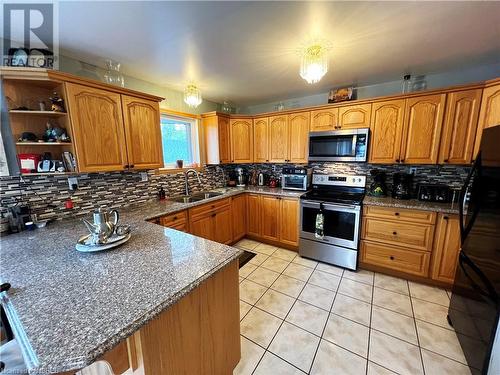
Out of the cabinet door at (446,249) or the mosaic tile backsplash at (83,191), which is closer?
the mosaic tile backsplash at (83,191)

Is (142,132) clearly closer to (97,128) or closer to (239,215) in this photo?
(97,128)

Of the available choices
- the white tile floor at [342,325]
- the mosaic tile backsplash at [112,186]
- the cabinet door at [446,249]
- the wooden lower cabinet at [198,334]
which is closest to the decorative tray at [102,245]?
the wooden lower cabinet at [198,334]

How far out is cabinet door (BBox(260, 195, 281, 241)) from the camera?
125 inches

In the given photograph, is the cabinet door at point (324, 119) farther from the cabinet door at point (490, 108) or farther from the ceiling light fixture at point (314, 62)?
the cabinet door at point (490, 108)

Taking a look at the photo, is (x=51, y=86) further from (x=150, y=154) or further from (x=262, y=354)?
(x=262, y=354)

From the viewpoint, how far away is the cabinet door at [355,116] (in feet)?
8.58

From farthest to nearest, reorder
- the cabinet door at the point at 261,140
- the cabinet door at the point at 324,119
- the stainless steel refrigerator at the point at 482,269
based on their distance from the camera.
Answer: the cabinet door at the point at 261,140, the cabinet door at the point at 324,119, the stainless steel refrigerator at the point at 482,269

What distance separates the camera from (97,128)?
6.30 ft

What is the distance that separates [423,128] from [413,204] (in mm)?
877

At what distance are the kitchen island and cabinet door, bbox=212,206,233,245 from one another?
136 centimetres

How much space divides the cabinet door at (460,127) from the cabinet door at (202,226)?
2.85 metres

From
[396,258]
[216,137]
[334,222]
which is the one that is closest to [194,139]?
[216,137]

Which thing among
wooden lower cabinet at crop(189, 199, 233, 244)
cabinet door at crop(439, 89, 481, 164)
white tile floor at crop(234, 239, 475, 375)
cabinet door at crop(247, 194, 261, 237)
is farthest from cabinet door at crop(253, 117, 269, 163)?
cabinet door at crop(439, 89, 481, 164)

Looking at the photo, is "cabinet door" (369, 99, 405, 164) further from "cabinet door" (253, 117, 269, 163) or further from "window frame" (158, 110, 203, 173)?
"window frame" (158, 110, 203, 173)
